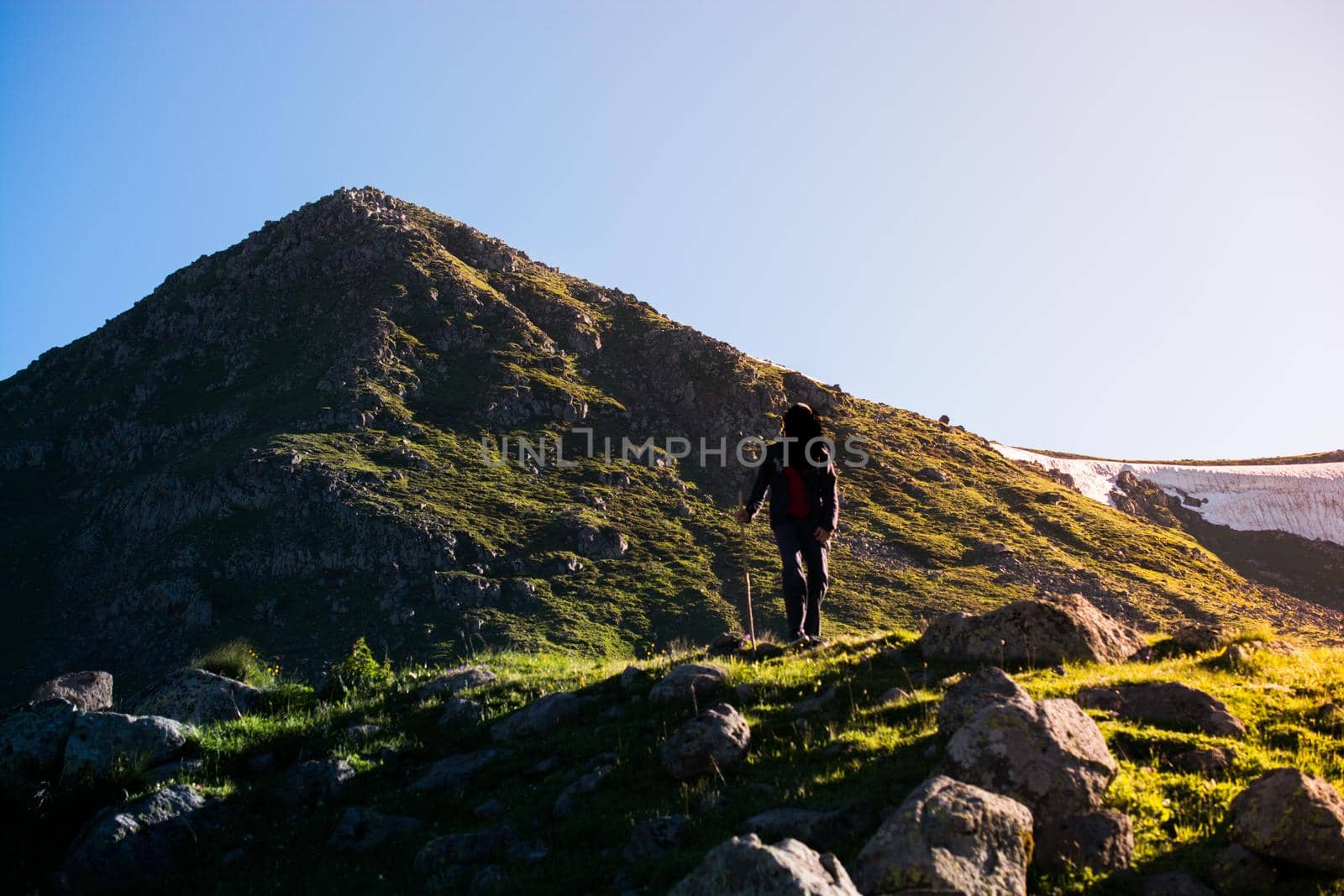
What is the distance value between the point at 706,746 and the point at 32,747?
781 centimetres

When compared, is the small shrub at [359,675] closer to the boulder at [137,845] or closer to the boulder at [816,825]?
the boulder at [137,845]

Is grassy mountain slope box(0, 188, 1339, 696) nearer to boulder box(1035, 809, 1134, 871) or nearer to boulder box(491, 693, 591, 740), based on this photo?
boulder box(491, 693, 591, 740)

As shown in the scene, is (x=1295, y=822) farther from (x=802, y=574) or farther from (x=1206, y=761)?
(x=802, y=574)

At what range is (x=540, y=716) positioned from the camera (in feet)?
35.5

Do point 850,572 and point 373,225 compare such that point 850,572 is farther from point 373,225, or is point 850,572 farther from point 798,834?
point 373,225

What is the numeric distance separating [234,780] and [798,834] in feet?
23.3

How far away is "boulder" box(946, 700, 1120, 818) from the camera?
6.06 m

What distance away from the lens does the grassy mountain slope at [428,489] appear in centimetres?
6506

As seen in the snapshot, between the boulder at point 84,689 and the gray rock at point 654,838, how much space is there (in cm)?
1114

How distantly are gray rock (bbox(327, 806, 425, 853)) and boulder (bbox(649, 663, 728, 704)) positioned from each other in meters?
3.08

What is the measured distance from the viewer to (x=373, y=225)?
4555 inches

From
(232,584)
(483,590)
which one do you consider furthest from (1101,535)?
(232,584)

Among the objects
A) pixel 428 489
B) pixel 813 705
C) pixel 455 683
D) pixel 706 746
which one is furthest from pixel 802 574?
pixel 428 489

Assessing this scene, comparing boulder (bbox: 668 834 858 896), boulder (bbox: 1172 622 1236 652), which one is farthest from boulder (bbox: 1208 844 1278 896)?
boulder (bbox: 1172 622 1236 652)
